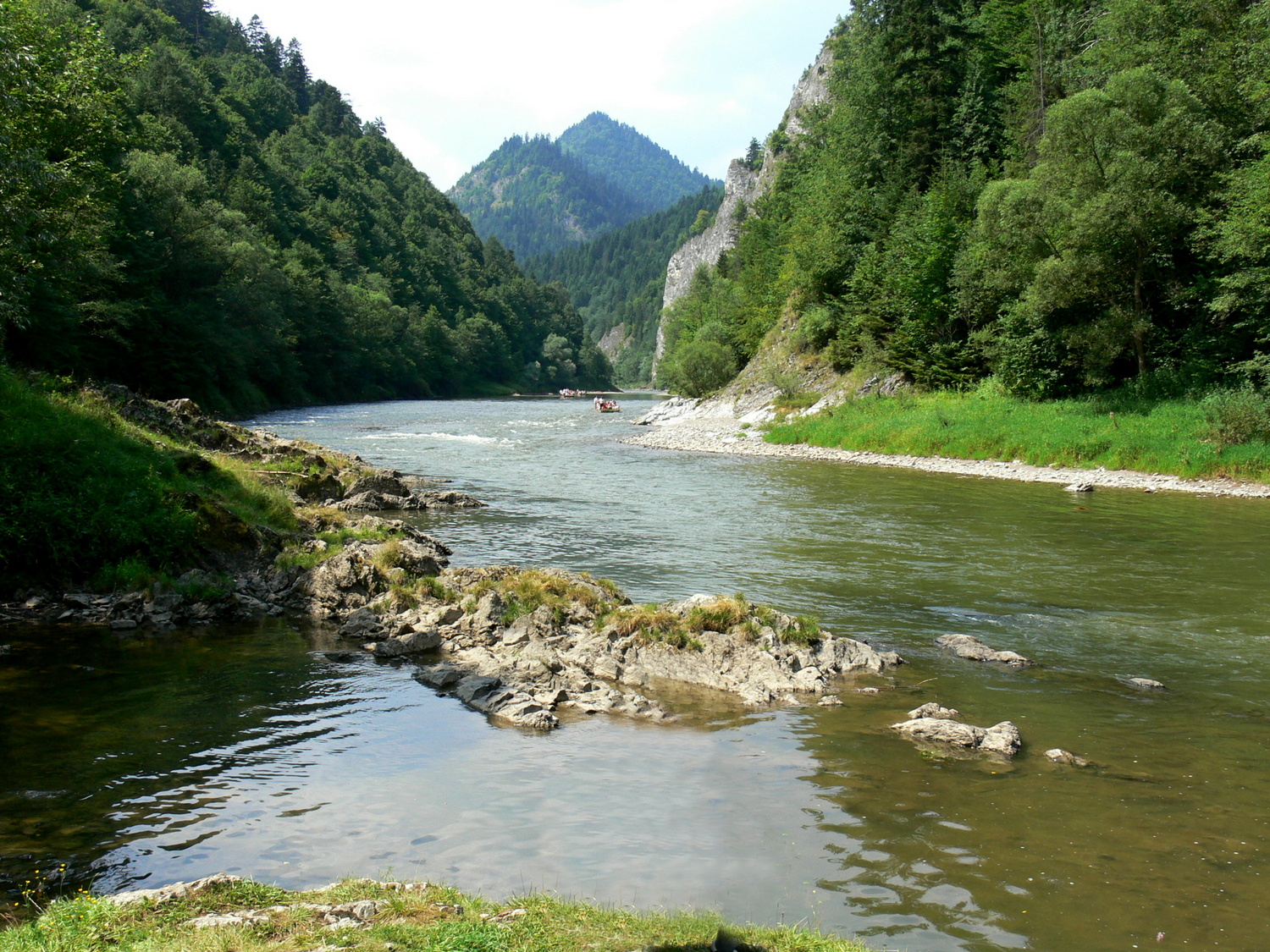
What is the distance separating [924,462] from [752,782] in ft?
111

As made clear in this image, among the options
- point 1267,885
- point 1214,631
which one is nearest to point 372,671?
point 1267,885

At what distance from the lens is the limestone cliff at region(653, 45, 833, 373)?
110 meters

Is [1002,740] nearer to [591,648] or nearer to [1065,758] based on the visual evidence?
[1065,758]

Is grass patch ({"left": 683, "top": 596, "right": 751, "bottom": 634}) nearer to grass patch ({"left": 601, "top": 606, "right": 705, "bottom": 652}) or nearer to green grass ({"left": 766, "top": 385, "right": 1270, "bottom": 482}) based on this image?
grass patch ({"left": 601, "top": 606, "right": 705, "bottom": 652})

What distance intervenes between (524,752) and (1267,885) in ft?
21.0

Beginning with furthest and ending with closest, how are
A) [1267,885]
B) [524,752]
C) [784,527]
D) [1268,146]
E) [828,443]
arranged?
[828,443] → [1268,146] → [784,527] → [524,752] → [1267,885]

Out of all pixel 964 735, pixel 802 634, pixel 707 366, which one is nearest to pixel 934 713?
pixel 964 735

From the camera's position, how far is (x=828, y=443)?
4694 cm

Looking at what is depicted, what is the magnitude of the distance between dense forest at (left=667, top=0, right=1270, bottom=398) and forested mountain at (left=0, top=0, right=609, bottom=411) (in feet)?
123

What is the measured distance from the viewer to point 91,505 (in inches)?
547

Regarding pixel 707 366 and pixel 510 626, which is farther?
pixel 707 366

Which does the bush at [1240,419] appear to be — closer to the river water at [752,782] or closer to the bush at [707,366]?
the river water at [752,782]

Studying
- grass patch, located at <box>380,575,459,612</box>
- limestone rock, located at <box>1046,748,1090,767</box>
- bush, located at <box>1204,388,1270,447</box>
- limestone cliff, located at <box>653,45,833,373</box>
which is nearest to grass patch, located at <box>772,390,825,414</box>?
bush, located at <box>1204,388,1270,447</box>

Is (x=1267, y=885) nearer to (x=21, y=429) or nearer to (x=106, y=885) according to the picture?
(x=106, y=885)
